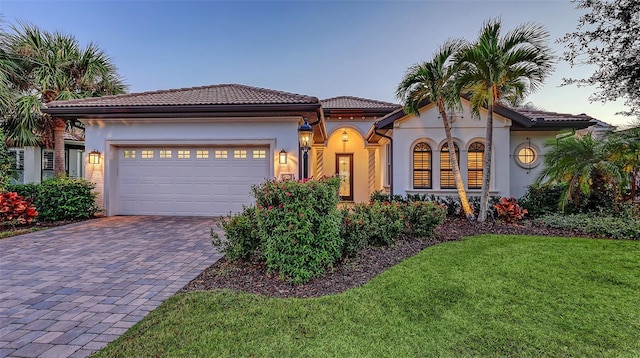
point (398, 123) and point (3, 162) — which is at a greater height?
point (398, 123)

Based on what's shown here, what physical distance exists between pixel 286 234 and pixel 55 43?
1447 cm

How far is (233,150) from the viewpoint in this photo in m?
10.1

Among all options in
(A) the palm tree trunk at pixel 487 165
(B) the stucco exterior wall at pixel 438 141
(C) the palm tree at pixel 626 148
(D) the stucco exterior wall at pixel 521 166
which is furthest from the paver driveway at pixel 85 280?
(D) the stucco exterior wall at pixel 521 166

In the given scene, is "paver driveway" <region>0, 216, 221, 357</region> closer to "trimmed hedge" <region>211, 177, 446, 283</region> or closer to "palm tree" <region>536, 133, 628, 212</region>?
"trimmed hedge" <region>211, 177, 446, 283</region>

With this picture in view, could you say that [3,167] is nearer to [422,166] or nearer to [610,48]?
[422,166]

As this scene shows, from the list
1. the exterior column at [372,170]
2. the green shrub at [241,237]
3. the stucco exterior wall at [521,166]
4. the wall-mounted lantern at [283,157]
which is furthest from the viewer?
the exterior column at [372,170]

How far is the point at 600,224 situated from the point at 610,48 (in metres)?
5.67

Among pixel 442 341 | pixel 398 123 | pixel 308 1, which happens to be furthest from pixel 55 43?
pixel 442 341

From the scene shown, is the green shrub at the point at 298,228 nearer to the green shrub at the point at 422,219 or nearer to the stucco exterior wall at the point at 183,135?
the green shrub at the point at 422,219

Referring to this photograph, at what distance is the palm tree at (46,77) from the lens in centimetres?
1154

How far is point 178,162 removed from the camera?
1014 centimetres

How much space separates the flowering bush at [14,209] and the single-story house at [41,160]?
8.79 meters

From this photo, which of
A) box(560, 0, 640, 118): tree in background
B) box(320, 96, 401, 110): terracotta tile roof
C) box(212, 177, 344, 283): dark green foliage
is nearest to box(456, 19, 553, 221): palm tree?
box(560, 0, 640, 118): tree in background

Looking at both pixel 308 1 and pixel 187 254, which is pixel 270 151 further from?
pixel 308 1
